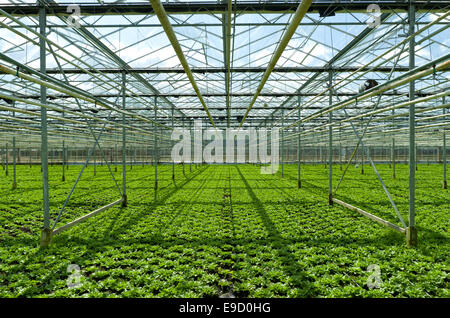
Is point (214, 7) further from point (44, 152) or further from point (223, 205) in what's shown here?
point (223, 205)

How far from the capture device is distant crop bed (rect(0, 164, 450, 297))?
360 cm

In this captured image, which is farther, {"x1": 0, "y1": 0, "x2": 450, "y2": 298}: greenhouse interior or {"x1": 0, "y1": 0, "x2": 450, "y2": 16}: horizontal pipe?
{"x1": 0, "y1": 0, "x2": 450, "y2": 16}: horizontal pipe

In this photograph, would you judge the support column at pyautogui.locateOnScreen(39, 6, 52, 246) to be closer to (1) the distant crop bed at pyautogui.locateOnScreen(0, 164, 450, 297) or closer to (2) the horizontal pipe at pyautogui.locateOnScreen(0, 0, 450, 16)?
(1) the distant crop bed at pyautogui.locateOnScreen(0, 164, 450, 297)

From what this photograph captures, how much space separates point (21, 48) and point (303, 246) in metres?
11.5

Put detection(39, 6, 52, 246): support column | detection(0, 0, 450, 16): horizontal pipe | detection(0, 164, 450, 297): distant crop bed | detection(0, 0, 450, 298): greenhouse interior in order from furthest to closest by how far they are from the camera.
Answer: detection(0, 0, 450, 16): horizontal pipe < detection(39, 6, 52, 246): support column < detection(0, 0, 450, 298): greenhouse interior < detection(0, 164, 450, 297): distant crop bed

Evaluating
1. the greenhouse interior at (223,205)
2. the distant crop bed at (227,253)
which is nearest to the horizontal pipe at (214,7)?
the greenhouse interior at (223,205)

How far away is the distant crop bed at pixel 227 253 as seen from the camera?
360cm

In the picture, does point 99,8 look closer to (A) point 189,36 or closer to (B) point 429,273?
(A) point 189,36

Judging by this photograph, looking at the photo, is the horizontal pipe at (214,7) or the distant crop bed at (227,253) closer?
the distant crop bed at (227,253)

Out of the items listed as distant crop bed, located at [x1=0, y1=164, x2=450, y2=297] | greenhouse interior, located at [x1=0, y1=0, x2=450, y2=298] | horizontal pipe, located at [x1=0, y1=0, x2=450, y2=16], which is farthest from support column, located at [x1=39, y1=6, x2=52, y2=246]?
horizontal pipe, located at [x1=0, y1=0, x2=450, y2=16]

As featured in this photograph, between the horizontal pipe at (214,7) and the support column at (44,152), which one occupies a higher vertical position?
the horizontal pipe at (214,7)

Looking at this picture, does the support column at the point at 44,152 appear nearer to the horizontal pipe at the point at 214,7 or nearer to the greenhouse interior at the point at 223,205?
the greenhouse interior at the point at 223,205

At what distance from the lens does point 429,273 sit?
3846 mm

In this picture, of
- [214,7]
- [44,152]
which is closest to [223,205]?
[44,152]
